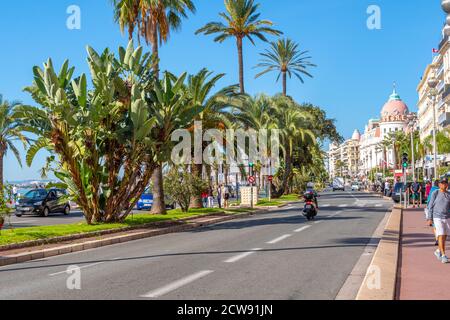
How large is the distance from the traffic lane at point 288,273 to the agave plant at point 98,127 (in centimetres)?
786

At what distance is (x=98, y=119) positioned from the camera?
19.8 metres

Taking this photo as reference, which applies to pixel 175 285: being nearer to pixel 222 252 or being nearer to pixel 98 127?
pixel 222 252

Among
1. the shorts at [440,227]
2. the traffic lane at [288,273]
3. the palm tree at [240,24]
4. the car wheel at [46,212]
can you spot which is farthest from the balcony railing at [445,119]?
the shorts at [440,227]

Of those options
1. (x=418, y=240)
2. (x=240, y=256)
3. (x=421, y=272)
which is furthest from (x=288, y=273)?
(x=418, y=240)

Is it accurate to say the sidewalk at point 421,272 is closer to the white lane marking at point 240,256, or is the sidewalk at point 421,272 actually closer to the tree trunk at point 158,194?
the white lane marking at point 240,256

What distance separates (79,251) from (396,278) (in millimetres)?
9237

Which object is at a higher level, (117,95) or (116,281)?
(117,95)

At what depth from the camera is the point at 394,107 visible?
183 meters

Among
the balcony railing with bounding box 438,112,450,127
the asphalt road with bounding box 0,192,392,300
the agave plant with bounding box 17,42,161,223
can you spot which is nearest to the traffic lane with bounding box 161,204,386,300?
the asphalt road with bounding box 0,192,392,300

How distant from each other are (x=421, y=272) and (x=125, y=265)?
5.93 meters

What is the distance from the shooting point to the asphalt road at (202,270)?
8.37 m
